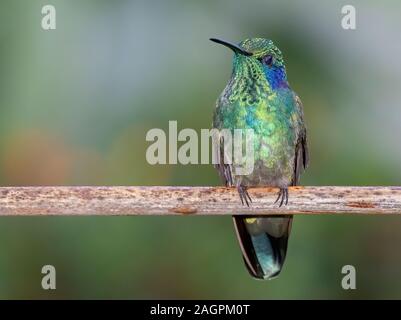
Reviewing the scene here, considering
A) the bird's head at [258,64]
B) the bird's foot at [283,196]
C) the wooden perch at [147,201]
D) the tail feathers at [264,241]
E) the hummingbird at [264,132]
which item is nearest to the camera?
the wooden perch at [147,201]

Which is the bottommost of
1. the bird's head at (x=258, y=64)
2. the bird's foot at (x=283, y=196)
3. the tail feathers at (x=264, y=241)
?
the tail feathers at (x=264, y=241)

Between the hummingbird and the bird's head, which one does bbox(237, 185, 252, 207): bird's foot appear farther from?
the bird's head

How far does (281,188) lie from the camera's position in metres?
4.32

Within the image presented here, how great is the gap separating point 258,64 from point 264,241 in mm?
1296

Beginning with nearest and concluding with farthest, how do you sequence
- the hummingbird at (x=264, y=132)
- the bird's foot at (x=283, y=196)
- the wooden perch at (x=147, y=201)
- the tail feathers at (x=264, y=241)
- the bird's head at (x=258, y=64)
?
the wooden perch at (x=147, y=201)
the bird's foot at (x=283, y=196)
the hummingbird at (x=264, y=132)
the bird's head at (x=258, y=64)
the tail feathers at (x=264, y=241)

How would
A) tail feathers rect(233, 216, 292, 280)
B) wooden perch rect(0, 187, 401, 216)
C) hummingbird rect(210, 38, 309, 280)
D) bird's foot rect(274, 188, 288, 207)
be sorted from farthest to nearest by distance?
tail feathers rect(233, 216, 292, 280)
hummingbird rect(210, 38, 309, 280)
bird's foot rect(274, 188, 288, 207)
wooden perch rect(0, 187, 401, 216)

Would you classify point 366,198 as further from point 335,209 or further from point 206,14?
point 206,14

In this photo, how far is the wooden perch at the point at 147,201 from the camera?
381 centimetres

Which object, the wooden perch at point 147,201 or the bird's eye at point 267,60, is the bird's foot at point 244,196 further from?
the bird's eye at point 267,60

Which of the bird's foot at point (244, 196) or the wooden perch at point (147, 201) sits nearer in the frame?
the wooden perch at point (147, 201)

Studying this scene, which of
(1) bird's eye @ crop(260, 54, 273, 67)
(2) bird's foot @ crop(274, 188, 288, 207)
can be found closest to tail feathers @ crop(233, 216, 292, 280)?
(2) bird's foot @ crop(274, 188, 288, 207)

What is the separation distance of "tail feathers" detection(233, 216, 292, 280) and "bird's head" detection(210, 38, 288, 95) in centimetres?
99

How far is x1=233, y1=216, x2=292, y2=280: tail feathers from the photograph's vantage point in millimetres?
5062

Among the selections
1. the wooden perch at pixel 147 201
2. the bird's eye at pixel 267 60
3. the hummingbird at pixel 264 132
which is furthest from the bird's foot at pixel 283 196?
the bird's eye at pixel 267 60
